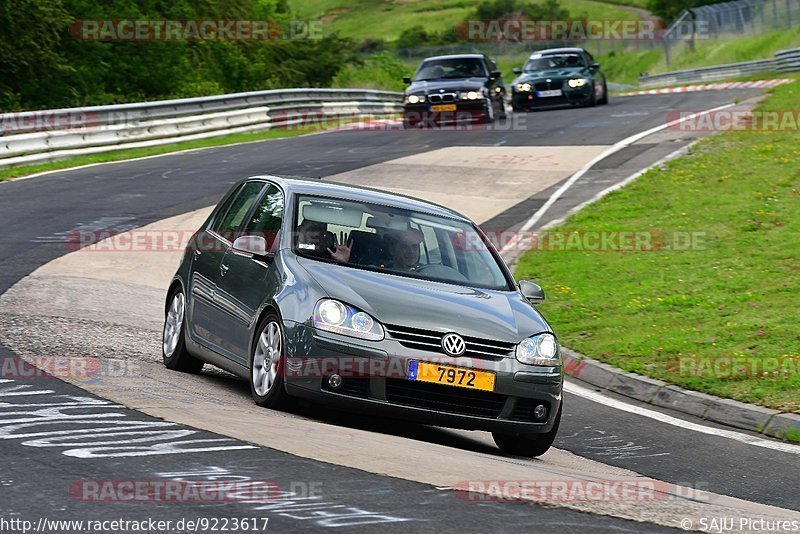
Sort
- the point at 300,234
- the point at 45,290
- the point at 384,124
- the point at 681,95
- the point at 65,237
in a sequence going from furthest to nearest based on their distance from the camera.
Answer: the point at 681,95 → the point at 384,124 → the point at 65,237 → the point at 45,290 → the point at 300,234

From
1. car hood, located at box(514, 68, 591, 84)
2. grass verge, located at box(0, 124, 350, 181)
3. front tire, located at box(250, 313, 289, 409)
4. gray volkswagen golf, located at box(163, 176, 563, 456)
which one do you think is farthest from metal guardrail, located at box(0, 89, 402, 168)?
front tire, located at box(250, 313, 289, 409)

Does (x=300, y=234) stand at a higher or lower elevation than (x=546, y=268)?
higher

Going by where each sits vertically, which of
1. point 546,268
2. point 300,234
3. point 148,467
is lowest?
point 546,268

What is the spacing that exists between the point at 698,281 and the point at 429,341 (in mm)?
7503

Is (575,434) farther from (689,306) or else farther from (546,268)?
(546,268)

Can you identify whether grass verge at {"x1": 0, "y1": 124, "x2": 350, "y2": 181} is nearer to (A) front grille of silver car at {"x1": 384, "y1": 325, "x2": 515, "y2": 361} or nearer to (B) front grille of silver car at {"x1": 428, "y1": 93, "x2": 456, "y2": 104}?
(B) front grille of silver car at {"x1": 428, "y1": 93, "x2": 456, "y2": 104}

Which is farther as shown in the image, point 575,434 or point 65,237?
point 65,237

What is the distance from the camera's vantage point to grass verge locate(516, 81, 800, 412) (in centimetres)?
1162

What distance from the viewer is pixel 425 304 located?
8.66 meters

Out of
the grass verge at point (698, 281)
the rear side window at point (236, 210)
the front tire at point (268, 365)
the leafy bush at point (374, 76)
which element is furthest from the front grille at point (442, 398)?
the leafy bush at point (374, 76)

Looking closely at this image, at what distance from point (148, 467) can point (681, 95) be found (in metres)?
38.0

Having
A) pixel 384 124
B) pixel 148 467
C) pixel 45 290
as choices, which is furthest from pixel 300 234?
pixel 384 124

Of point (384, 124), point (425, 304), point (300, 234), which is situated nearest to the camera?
point (425, 304)

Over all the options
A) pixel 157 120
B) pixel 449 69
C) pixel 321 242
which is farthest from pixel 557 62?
pixel 321 242
